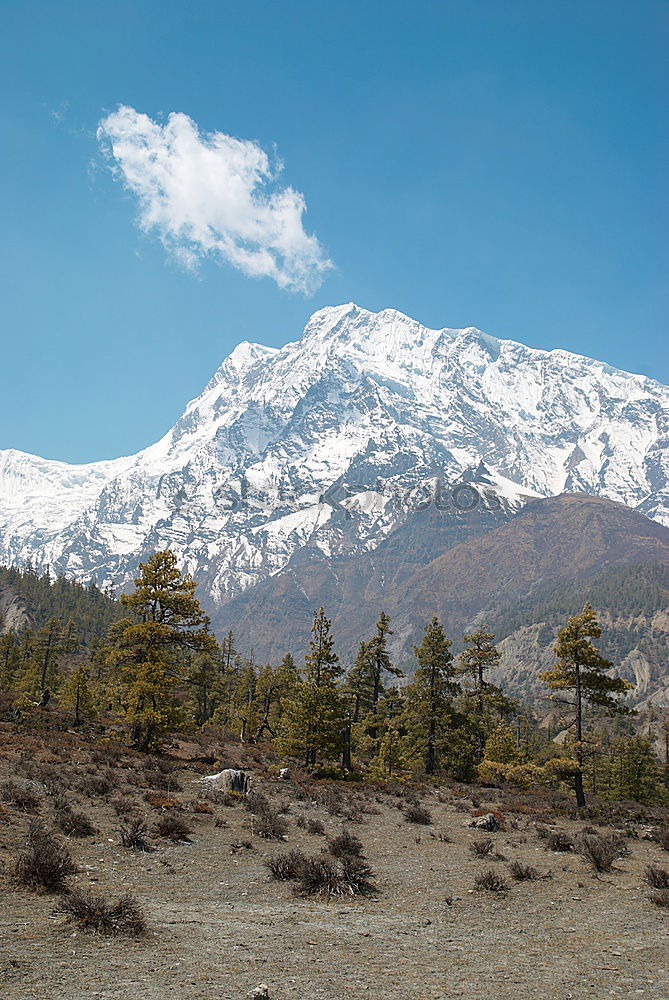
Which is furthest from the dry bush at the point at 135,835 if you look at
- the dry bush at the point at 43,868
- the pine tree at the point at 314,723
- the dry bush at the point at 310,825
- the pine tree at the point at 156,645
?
the pine tree at the point at 314,723

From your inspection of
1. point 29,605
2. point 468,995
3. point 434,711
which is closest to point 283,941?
point 468,995

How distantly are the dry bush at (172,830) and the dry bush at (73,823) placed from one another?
174 cm

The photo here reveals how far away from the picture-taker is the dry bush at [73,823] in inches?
608

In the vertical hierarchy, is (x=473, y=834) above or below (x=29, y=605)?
below

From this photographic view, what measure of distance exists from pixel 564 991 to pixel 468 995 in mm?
1508

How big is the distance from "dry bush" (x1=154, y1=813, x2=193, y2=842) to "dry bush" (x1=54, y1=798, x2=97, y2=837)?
1742 millimetres

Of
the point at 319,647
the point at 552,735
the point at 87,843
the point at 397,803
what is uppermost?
the point at 319,647

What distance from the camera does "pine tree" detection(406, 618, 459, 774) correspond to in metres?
41.7

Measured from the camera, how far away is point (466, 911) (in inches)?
508

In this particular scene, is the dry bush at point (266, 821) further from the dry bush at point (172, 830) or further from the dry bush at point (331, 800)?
the dry bush at point (331, 800)

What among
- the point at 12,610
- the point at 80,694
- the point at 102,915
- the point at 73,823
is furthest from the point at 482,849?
the point at 12,610

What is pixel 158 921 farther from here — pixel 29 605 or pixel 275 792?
pixel 29 605

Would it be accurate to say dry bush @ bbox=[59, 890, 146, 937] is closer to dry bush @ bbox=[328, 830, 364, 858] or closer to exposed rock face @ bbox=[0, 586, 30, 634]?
dry bush @ bbox=[328, 830, 364, 858]

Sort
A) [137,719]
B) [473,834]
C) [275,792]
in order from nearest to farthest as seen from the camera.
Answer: [473,834] < [275,792] < [137,719]
